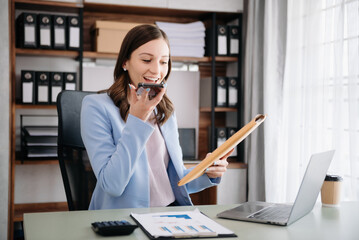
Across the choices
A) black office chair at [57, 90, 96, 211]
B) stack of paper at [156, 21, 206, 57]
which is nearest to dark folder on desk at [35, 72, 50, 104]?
stack of paper at [156, 21, 206, 57]

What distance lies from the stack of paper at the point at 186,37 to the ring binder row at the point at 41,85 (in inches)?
30.9

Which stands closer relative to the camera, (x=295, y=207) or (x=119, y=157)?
(x=295, y=207)

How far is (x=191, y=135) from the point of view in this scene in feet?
11.1

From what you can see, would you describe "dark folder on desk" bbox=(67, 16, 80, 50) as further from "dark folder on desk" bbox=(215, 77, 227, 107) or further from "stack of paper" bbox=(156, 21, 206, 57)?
"dark folder on desk" bbox=(215, 77, 227, 107)

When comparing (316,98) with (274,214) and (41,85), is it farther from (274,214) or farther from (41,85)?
(41,85)

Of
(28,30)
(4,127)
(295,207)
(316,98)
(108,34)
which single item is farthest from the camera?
(108,34)

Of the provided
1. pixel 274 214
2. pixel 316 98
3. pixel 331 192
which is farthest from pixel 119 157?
pixel 316 98

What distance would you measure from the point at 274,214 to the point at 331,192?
29 cm

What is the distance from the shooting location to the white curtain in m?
2.29

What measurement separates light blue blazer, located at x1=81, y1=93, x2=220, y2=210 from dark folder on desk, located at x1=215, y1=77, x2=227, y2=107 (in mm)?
1609

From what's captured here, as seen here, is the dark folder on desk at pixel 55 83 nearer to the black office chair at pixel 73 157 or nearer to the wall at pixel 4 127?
the wall at pixel 4 127

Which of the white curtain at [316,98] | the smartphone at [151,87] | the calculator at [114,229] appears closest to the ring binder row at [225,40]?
the white curtain at [316,98]

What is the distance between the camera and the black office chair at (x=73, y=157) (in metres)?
1.65

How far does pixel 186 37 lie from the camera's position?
326 centimetres
